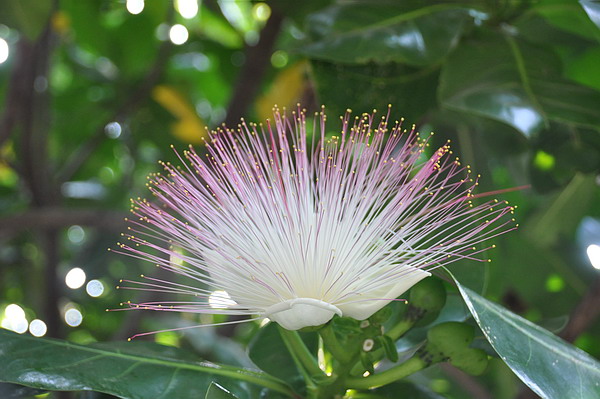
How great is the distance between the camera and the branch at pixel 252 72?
159cm

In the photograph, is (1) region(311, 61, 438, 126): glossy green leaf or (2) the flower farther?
(1) region(311, 61, 438, 126): glossy green leaf

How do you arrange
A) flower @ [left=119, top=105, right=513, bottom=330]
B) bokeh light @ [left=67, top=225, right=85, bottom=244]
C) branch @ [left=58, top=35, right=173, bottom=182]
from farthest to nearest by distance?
1. bokeh light @ [left=67, top=225, right=85, bottom=244]
2. branch @ [left=58, top=35, right=173, bottom=182]
3. flower @ [left=119, top=105, right=513, bottom=330]

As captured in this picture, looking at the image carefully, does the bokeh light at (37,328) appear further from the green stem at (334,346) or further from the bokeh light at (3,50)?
the green stem at (334,346)

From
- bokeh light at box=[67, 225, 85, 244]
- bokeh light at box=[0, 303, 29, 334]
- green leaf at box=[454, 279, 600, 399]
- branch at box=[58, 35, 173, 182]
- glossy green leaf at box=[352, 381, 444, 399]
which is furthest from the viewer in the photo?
bokeh light at box=[67, 225, 85, 244]

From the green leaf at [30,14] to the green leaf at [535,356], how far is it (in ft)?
3.21

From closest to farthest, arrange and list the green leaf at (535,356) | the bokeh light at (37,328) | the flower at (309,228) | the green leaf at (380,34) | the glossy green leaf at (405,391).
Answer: the green leaf at (535,356) → the flower at (309,228) → the glossy green leaf at (405,391) → the green leaf at (380,34) → the bokeh light at (37,328)

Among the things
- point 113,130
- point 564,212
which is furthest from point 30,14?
point 564,212

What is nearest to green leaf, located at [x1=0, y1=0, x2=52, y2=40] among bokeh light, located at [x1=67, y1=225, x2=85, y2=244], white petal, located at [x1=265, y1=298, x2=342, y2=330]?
white petal, located at [x1=265, y1=298, x2=342, y2=330]

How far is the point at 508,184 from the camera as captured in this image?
1837 millimetres

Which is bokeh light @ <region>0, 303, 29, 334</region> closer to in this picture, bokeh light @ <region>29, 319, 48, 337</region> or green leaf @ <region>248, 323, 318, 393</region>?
bokeh light @ <region>29, 319, 48, 337</region>

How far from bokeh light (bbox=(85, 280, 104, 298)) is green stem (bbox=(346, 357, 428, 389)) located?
1.40m

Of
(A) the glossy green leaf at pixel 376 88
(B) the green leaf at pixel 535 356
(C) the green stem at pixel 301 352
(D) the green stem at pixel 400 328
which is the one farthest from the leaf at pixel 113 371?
(A) the glossy green leaf at pixel 376 88

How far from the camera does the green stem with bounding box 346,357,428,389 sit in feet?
2.68

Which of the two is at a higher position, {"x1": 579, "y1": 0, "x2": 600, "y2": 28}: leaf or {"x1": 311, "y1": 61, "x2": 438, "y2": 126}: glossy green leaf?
{"x1": 579, "y1": 0, "x2": 600, "y2": 28}: leaf
